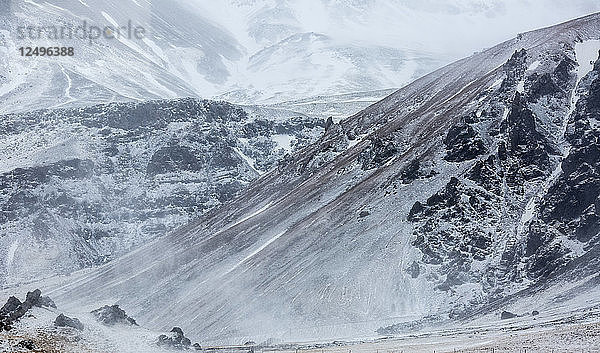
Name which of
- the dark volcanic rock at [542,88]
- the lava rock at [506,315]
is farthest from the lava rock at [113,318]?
the dark volcanic rock at [542,88]

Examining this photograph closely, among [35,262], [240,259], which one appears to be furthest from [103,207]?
[240,259]

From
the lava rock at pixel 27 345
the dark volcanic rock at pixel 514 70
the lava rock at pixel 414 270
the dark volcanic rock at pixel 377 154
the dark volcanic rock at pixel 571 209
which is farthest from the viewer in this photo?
the dark volcanic rock at pixel 377 154

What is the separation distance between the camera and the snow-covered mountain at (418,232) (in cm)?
9850

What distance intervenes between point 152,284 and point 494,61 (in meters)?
90.9

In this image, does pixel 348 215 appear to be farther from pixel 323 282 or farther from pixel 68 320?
pixel 68 320

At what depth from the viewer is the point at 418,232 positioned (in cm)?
11156

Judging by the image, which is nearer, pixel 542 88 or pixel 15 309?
pixel 15 309

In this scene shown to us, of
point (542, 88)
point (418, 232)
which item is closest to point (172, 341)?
point (418, 232)

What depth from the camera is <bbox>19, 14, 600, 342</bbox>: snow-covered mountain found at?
323 feet

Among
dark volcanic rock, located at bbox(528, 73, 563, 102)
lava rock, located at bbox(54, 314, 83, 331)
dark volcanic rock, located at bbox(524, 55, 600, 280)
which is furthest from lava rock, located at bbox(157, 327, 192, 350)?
dark volcanic rock, located at bbox(528, 73, 563, 102)

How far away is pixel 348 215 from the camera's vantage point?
Answer: 125500 millimetres

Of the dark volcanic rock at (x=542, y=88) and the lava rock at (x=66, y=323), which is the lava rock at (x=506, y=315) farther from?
the dark volcanic rock at (x=542, y=88)

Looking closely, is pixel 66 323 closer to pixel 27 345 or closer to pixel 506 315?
pixel 27 345

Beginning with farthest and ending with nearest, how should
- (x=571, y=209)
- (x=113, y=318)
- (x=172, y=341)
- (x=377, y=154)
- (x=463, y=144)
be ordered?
1. (x=377, y=154)
2. (x=463, y=144)
3. (x=571, y=209)
4. (x=113, y=318)
5. (x=172, y=341)
